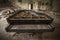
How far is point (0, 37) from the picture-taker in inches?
122

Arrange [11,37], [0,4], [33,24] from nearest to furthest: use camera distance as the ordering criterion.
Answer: [33,24], [11,37], [0,4]

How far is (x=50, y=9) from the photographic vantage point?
7309 mm

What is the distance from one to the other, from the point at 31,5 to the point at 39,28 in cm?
508

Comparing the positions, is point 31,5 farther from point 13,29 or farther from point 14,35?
point 13,29

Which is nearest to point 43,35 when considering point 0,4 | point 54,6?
point 54,6

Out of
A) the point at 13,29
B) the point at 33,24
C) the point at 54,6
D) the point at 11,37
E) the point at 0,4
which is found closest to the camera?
the point at 13,29

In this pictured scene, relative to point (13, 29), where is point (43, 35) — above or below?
below

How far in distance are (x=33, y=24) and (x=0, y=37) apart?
1045mm

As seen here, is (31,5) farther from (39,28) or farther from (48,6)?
(39,28)

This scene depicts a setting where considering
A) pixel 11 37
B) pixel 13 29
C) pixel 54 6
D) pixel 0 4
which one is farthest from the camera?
pixel 0 4

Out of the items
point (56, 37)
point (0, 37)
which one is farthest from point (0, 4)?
point (56, 37)

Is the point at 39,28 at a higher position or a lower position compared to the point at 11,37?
higher

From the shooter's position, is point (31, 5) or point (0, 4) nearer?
point (31, 5)

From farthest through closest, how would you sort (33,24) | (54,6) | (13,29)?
(54,6)
(33,24)
(13,29)
